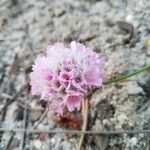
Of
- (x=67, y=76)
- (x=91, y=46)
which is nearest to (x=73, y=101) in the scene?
(x=67, y=76)

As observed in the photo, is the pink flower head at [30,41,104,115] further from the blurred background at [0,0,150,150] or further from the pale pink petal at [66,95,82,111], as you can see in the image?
the blurred background at [0,0,150,150]

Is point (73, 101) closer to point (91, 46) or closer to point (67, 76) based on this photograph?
point (67, 76)

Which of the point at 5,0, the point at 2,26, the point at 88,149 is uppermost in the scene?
the point at 5,0

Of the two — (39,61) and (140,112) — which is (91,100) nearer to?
(140,112)

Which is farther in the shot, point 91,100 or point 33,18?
point 33,18

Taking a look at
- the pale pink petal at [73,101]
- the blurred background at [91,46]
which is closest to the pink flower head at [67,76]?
the pale pink petal at [73,101]

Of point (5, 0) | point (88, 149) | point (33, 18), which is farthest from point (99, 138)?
point (5, 0)
